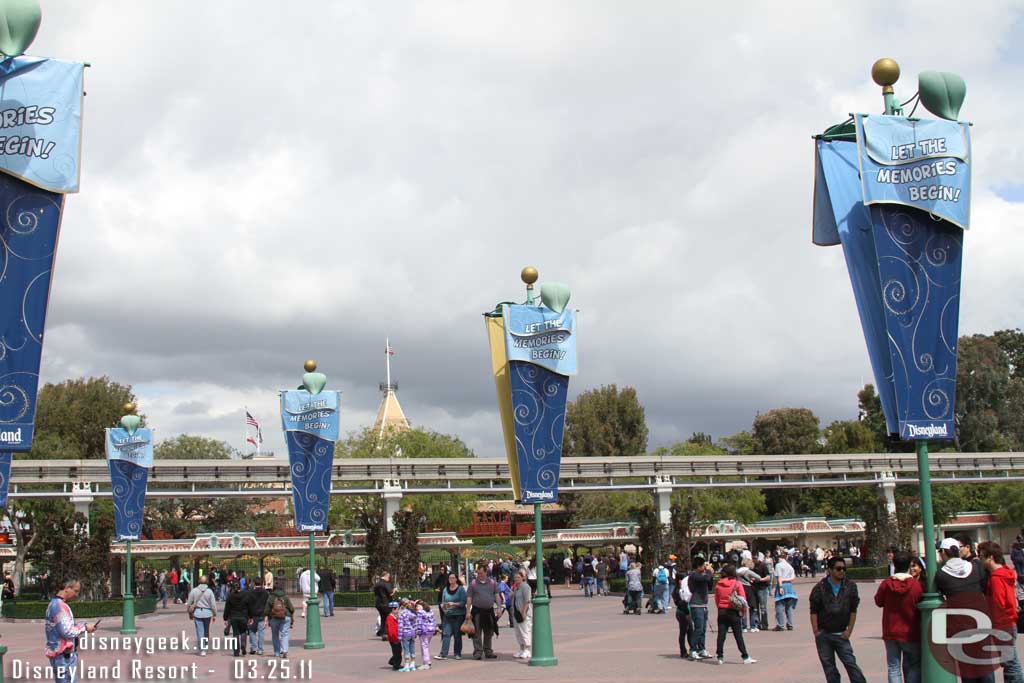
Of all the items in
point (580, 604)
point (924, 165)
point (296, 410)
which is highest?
point (924, 165)

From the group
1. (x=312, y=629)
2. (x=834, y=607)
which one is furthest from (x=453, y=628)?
(x=834, y=607)

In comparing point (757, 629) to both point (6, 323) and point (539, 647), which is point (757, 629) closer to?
point (539, 647)

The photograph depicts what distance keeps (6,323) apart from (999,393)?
71.5 metres

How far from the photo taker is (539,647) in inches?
654

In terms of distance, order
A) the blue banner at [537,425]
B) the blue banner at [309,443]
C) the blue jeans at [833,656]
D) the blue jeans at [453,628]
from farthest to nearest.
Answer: the blue banner at [309,443] < the blue jeans at [453,628] < the blue banner at [537,425] < the blue jeans at [833,656]

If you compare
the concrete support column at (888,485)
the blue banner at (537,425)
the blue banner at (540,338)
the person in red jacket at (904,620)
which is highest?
the blue banner at (540,338)

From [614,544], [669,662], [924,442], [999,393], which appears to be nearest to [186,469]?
[614,544]

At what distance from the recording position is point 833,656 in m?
11.1

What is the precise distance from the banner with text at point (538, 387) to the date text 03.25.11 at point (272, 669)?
14.8 feet

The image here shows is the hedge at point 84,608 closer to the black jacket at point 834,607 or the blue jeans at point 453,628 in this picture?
the blue jeans at point 453,628

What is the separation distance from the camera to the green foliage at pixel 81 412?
57.7m

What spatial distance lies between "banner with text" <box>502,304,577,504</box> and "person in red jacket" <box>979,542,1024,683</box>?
800 centimetres

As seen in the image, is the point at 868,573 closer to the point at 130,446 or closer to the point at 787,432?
the point at 130,446

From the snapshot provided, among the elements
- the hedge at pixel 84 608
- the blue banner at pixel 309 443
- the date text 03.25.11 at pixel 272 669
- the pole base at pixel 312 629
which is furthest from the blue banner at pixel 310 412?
the hedge at pixel 84 608
